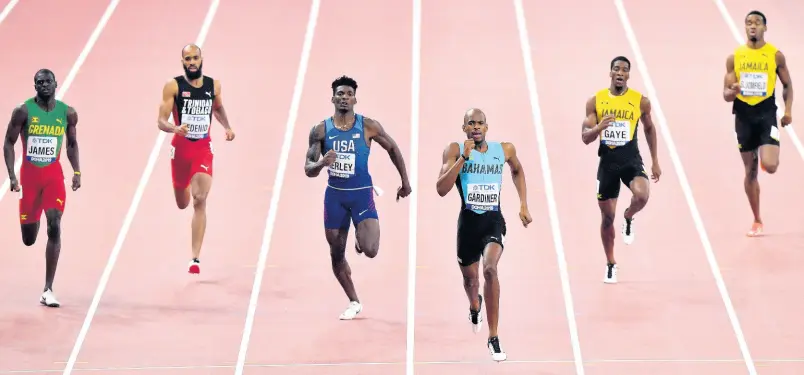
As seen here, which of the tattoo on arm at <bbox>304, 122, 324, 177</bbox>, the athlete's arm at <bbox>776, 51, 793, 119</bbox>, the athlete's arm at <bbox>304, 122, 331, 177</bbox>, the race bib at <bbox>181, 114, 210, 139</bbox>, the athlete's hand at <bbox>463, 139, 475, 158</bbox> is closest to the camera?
the athlete's hand at <bbox>463, 139, 475, 158</bbox>

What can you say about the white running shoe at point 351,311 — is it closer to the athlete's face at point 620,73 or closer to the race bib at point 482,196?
the race bib at point 482,196

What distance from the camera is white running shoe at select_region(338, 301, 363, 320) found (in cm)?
1170

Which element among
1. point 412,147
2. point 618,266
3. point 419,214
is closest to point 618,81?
point 618,266

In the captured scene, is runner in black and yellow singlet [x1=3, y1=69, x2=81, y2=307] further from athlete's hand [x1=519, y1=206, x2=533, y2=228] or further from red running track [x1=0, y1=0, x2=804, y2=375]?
athlete's hand [x1=519, y1=206, x2=533, y2=228]

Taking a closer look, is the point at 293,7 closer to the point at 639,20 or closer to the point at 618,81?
the point at 639,20

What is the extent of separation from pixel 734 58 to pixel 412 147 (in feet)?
11.2

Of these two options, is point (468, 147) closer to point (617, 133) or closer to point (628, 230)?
point (617, 133)

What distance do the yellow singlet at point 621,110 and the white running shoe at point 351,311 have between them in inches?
94.9

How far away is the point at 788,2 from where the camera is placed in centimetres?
1905

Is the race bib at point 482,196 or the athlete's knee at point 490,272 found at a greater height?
the race bib at point 482,196

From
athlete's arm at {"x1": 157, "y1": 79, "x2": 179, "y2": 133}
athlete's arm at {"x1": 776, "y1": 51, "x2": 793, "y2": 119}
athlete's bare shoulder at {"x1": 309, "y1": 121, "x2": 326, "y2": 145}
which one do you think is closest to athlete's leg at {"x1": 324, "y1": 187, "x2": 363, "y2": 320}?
athlete's bare shoulder at {"x1": 309, "y1": 121, "x2": 326, "y2": 145}

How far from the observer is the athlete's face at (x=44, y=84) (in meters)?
11.7

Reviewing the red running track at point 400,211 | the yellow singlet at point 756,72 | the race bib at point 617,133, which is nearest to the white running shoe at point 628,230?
the red running track at point 400,211

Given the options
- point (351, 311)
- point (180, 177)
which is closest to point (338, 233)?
point (351, 311)
